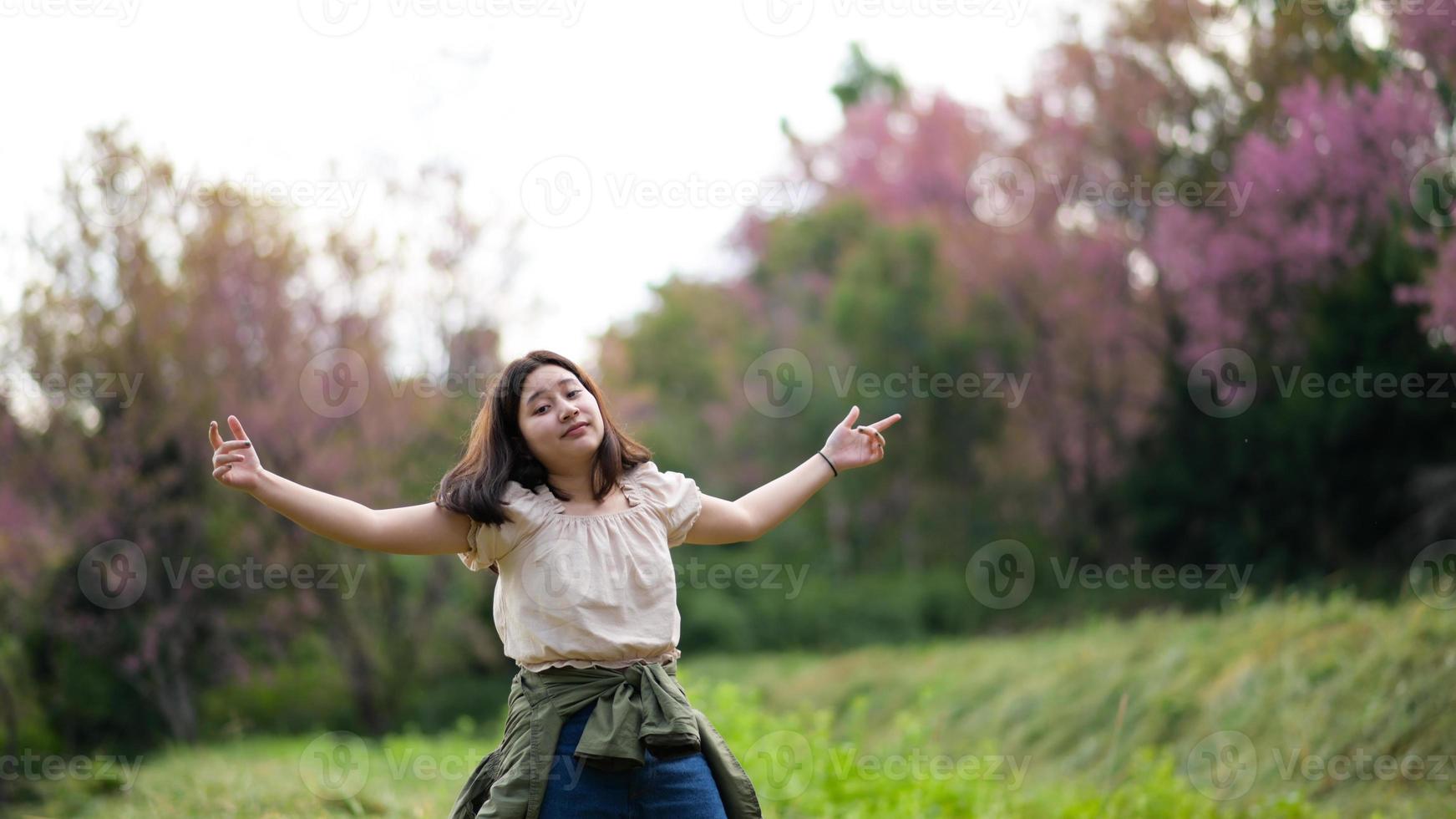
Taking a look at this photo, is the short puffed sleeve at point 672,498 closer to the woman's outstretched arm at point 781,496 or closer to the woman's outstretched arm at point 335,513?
the woman's outstretched arm at point 781,496

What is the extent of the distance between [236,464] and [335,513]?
0.22 metres

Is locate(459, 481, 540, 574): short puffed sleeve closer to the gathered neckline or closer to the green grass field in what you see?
the gathered neckline

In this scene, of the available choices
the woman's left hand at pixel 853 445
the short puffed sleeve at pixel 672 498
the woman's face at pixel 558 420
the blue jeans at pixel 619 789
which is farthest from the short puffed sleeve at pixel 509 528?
the woman's left hand at pixel 853 445

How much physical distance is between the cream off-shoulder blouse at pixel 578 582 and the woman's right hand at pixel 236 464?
1.49ft

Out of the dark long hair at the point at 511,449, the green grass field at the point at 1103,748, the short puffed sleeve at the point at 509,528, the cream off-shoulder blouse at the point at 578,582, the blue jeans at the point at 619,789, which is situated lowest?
the green grass field at the point at 1103,748

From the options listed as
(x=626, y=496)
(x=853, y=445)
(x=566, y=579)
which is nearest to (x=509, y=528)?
(x=566, y=579)

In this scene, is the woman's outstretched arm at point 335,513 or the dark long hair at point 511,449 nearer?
the woman's outstretched arm at point 335,513

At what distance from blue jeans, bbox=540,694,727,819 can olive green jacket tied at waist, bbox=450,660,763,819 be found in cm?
2

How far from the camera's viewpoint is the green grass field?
193 inches

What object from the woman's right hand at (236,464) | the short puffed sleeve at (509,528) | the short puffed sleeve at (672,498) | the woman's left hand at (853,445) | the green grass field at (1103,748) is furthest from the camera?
the green grass field at (1103,748)

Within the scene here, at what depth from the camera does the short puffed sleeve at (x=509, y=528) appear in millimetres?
2617

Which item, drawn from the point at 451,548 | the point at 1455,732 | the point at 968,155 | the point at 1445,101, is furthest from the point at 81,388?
the point at 968,155

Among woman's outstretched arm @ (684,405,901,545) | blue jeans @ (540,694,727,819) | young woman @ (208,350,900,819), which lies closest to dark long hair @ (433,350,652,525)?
young woman @ (208,350,900,819)

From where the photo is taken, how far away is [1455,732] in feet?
17.5
